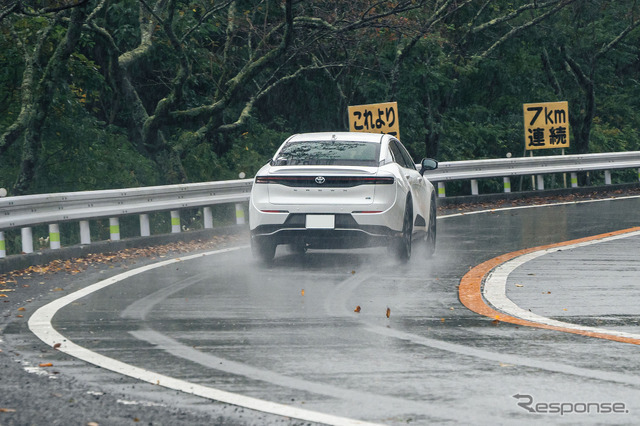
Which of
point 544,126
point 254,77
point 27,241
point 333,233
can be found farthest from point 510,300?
point 254,77

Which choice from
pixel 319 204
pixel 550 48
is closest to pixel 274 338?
pixel 319 204

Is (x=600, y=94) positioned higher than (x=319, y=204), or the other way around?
(x=600, y=94)

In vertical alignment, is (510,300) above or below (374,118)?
below

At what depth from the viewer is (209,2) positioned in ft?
92.1

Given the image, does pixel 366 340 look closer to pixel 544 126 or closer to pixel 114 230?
pixel 114 230

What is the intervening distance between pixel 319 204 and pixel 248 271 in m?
1.18

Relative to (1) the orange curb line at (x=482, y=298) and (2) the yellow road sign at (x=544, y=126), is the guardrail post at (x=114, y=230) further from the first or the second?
(2) the yellow road sign at (x=544, y=126)

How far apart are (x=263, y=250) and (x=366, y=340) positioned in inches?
215

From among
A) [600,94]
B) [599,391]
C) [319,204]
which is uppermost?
[600,94]

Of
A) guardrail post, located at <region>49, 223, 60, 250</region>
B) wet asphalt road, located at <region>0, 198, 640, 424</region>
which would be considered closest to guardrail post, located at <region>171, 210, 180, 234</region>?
guardrail post, located at <region>49, 223, 60, 250</region>

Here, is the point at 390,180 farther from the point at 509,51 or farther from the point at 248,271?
the point at 509,51

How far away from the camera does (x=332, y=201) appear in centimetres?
1270

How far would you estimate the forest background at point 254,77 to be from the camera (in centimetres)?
2392

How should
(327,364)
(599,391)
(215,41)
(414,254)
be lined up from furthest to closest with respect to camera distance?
(215,41) → (414,254) → (327,364) → (599,391)
